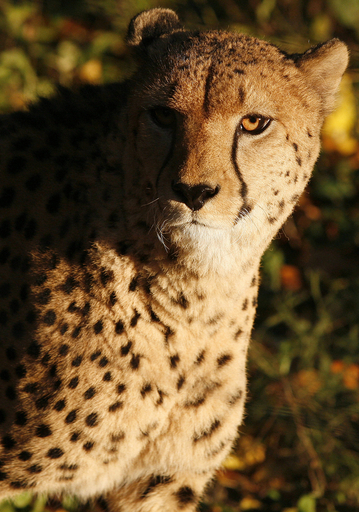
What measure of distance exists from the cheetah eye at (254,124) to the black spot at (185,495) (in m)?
1.03

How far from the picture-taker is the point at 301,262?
317 centimetres

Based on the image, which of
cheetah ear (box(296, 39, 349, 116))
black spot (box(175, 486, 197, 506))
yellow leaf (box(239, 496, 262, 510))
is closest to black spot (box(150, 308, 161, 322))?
black spot (box(175, 486, 197, 506))

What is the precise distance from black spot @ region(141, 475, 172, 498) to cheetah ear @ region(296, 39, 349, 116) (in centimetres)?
110

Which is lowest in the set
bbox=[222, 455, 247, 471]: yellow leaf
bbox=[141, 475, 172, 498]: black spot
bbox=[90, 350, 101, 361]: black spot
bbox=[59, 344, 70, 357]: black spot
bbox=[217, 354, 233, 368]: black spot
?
bbox=[222, 455, 247, 471]: yellow leaf

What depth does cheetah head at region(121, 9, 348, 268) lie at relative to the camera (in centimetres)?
126

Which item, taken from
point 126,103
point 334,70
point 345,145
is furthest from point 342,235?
point 126,103

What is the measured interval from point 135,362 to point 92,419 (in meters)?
0.17

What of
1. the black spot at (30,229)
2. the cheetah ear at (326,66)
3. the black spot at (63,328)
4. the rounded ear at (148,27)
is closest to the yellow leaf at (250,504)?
the black spot at (63,328)

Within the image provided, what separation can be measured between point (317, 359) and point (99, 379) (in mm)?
1513

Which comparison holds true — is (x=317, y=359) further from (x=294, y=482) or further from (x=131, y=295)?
(x=131, y=295)

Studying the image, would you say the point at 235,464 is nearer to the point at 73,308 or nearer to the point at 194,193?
the point at 73,308

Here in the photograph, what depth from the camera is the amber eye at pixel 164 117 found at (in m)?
1.36

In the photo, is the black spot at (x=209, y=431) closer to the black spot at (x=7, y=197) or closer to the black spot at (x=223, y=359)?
the black spot at (x=223, y=359)

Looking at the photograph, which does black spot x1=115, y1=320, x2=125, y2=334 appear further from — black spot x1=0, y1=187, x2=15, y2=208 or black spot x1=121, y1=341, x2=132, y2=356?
black spot x1=0, y1=187, x2=15, y2=208
